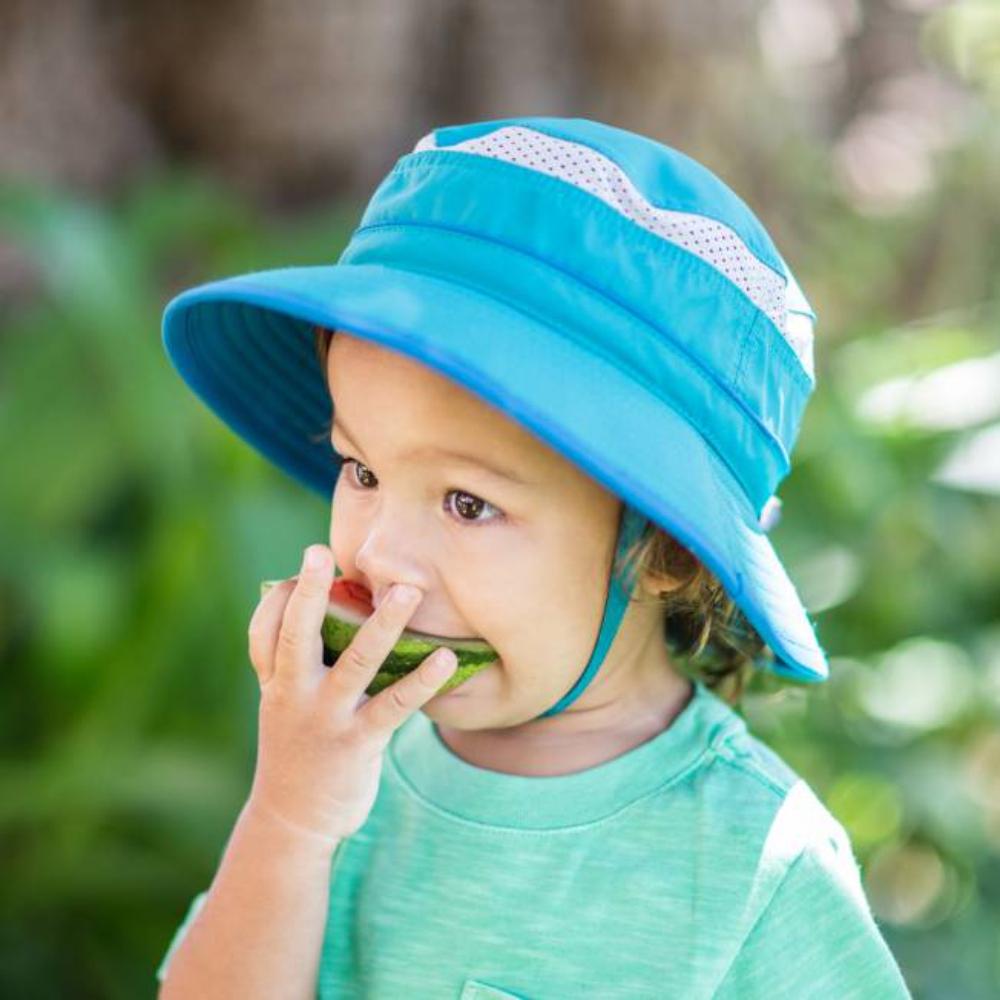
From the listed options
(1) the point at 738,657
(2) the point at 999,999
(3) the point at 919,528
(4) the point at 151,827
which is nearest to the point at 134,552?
(4) the point at 151,827

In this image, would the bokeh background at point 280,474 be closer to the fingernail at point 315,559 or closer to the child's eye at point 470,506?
the child's eye at point 470,506

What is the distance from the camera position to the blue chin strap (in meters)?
Result: 1.57

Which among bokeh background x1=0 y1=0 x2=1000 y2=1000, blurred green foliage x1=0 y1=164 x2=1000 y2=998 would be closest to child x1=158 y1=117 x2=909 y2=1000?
bokeh background x1=0 y1=0 x2=1000 y2=1000

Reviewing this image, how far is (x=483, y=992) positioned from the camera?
1549mm

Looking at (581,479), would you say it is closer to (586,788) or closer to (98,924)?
(586,788)

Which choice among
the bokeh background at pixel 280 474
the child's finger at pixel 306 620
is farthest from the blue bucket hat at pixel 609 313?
the bokeh background at pixel 280 474

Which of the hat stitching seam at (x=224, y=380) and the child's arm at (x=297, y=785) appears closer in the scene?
the child's arm at (x=297, y=785)

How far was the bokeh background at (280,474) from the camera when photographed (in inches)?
128

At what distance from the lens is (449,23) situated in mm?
5266

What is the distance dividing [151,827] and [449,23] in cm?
299

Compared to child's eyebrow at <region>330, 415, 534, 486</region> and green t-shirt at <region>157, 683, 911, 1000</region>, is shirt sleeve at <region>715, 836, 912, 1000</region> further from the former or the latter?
child's eyebrow at <region>330, 415, 534, 486</region>

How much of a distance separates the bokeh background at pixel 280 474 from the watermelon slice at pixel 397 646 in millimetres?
570

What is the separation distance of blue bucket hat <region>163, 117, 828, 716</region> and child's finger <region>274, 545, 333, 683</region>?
0.22 metres

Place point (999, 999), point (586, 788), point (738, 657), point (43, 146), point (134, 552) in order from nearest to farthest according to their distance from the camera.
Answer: point (586, 788), point (738, 657), point (999, 999), point (134, 552), point (43, 146)
